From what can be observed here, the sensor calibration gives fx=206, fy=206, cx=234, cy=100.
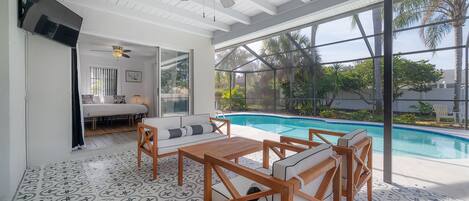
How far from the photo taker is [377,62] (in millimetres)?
7172

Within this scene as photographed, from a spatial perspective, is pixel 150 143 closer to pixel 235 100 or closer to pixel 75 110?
pixel 75 110

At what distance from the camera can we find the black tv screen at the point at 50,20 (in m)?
2.51

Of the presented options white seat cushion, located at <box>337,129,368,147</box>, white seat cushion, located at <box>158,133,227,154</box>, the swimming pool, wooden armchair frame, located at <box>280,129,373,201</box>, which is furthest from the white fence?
white seat cushion, located at <box>158,133,227,154</box>

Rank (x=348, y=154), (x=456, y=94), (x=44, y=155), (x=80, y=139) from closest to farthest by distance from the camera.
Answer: (x=348, y=154) < (x=44, y=155) < (x=80, y=139) < (x=456, y=94)

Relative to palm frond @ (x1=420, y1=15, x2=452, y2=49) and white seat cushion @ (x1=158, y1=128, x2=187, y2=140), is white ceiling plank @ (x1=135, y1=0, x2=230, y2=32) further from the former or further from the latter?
palm frond @ (x1=420, y1=15, x2=452, y2=49)

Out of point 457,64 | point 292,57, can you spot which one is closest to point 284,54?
point 292,57

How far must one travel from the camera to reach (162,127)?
3.45 m

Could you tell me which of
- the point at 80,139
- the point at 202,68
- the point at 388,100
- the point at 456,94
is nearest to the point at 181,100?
the point at 202,68

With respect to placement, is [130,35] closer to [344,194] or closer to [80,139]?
[80,139]

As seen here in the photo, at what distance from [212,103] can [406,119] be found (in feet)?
21.4

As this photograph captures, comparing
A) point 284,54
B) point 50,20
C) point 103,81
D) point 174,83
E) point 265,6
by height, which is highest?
point 284,54

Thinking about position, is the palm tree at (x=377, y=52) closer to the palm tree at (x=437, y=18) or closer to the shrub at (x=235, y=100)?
the palm tree at (x=437, y=18)

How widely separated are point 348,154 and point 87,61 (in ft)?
29.2

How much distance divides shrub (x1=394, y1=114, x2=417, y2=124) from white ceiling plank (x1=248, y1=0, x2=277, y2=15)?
620 cm
